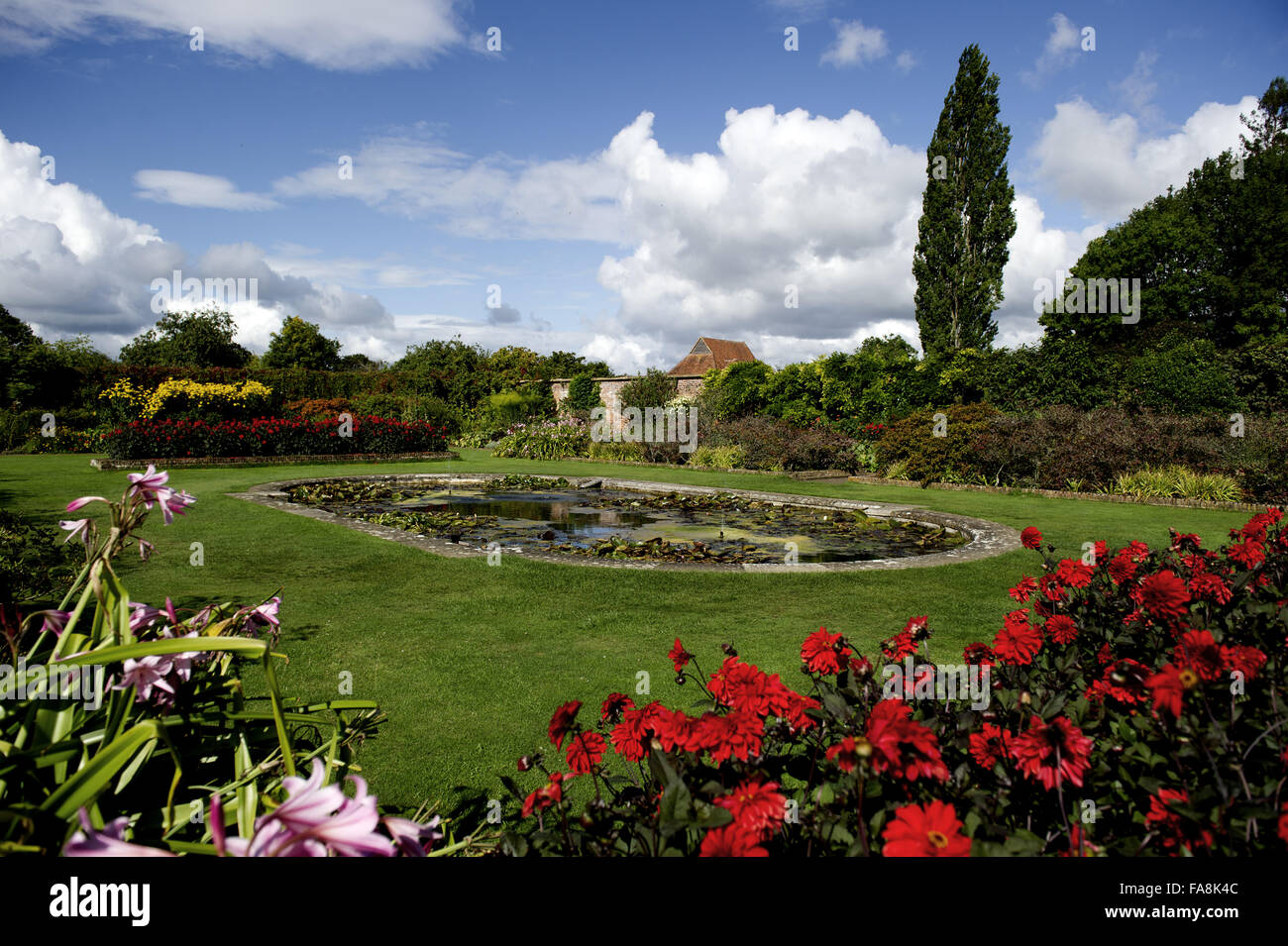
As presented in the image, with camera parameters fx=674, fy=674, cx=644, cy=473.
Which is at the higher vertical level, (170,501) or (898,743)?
(170,501)

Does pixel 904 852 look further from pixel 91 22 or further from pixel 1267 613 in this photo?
pixel 91 22

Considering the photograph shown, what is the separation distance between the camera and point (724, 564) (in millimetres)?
5973

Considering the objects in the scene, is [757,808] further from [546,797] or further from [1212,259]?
[1212,259]

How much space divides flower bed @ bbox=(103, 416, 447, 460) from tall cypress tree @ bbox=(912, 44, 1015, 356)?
1721 cm

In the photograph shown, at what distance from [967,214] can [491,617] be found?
24.1m

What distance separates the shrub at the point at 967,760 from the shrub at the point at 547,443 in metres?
17.1

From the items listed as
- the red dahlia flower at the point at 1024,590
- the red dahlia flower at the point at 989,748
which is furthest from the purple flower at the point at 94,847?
the red dahlia flower at the point at 1024,590

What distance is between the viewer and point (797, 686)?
3350 millimetres

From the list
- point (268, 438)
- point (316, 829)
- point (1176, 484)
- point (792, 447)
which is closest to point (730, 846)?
point (316, 829)

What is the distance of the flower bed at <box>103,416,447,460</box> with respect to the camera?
14.7 metres

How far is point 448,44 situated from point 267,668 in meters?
9.84

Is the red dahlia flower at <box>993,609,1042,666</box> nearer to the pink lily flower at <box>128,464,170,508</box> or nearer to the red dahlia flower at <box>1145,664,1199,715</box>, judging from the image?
the red dahlia flower at <box>1145,664,1199,715</box>

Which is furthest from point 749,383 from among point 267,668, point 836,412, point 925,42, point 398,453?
point 267,668

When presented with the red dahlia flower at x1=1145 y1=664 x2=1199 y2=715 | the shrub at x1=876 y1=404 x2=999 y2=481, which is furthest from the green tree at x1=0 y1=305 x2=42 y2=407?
the red dahlia flower at x1=1145 y1=664 x2=1199 y2=715
